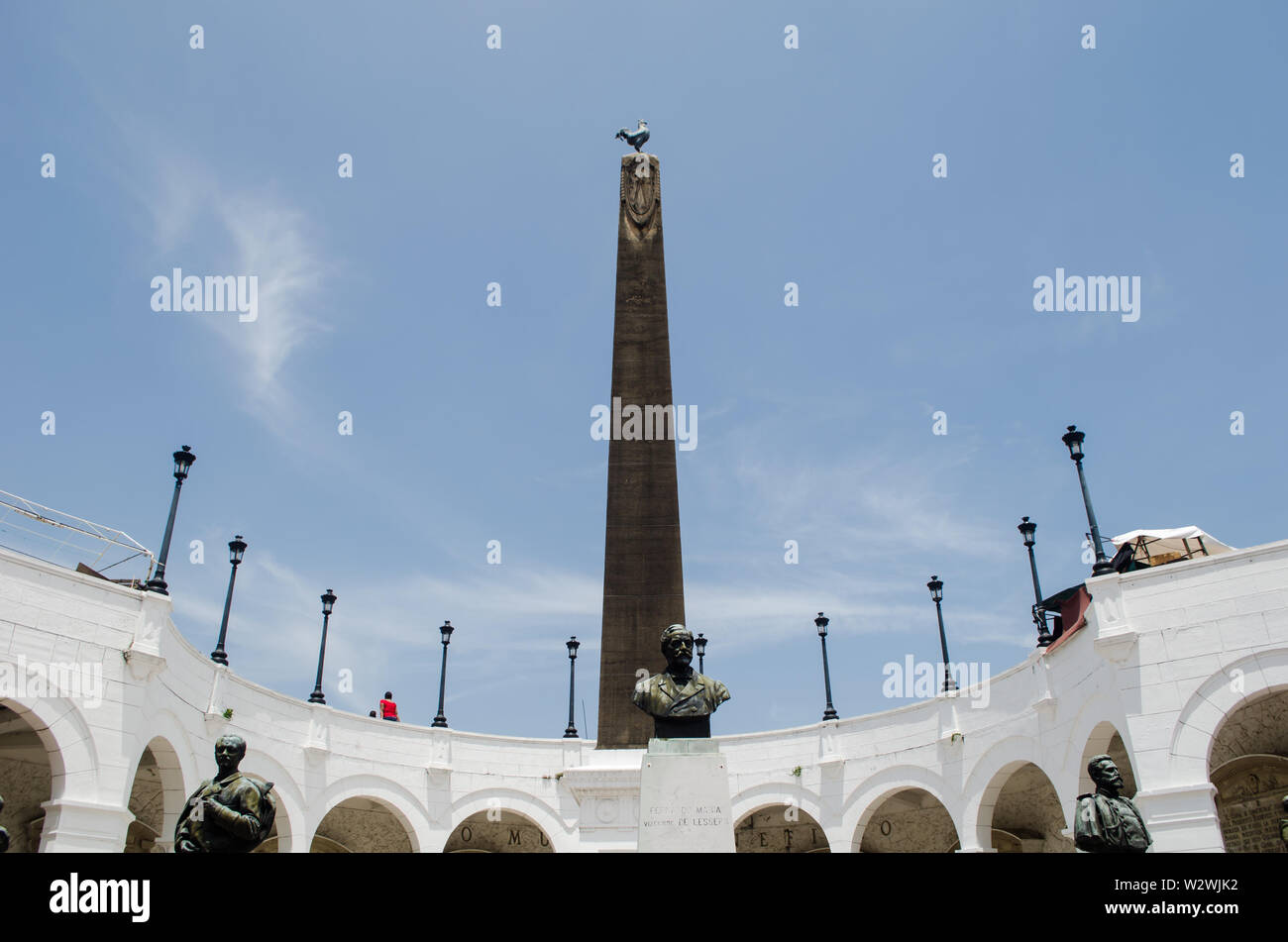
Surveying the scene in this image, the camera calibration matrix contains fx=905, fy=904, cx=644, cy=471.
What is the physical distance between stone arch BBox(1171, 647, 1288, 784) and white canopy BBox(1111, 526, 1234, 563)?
4.88 meters

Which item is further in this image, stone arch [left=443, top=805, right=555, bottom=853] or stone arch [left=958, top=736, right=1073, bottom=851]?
stone arch [left=443, top=805, right=555, bottom=853]

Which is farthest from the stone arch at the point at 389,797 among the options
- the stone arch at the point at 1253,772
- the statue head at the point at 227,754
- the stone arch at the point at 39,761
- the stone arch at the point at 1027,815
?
the stone arch at the point at 1253,772

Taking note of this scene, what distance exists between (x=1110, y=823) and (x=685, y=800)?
4.29 m

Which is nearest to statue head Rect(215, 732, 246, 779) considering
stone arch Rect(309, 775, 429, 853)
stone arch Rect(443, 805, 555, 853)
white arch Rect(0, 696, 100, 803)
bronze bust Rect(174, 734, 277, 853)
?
bronze bust Rect(174, 734, 277, 853)

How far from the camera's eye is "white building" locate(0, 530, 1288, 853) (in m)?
17.6

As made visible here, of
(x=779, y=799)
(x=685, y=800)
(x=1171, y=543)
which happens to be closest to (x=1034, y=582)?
(x=1171, y=543)

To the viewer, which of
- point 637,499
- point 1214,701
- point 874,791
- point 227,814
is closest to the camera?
point 227,814

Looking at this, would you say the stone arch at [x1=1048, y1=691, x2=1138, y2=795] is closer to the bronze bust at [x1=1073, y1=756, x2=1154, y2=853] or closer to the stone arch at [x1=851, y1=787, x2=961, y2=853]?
the stone arch at [x1=851, y1=787, x2=961, y2=853]

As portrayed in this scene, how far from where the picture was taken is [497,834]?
3309 centimetres

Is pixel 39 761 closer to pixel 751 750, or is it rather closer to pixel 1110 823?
pixel 751 750
